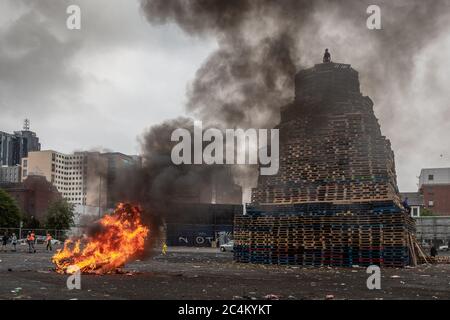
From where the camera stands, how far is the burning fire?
17.5m

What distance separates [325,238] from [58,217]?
6594 centimetres

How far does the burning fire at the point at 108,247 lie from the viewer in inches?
690

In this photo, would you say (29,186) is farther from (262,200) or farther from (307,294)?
(307,294)

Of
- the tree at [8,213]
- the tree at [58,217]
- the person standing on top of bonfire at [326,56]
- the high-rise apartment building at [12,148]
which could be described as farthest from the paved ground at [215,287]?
the high-rise apartment building at [12,148]

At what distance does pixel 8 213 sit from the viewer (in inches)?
3103

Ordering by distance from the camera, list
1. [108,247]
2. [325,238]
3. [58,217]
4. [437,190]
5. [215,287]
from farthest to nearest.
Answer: [437,190] < [58,217] < [325,238] < [108,247] < [215,287]

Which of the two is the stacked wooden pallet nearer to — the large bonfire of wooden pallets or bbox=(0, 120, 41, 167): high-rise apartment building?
the large bonfire of wooden pallets

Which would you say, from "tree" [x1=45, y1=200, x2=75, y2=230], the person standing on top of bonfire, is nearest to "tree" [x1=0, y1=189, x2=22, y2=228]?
"tree" [x1=45, y1=200, x2=75, y2=230]

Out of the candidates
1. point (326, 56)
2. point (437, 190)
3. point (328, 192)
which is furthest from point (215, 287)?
point (437, 190)

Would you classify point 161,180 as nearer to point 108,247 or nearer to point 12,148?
point 108,247

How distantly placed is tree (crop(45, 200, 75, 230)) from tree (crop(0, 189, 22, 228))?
456cm

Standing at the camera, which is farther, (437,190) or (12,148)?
(12,148)

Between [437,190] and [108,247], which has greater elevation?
[437,190]

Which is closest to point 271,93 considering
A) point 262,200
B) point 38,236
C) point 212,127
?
point 212,127
